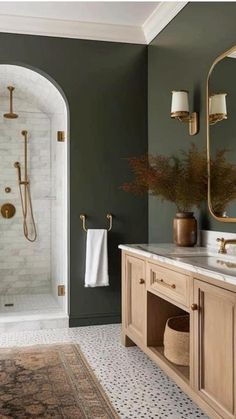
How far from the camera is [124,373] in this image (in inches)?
102

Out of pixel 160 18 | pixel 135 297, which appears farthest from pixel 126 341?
pixel 160 18

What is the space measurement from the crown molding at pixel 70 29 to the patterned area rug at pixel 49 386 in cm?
256

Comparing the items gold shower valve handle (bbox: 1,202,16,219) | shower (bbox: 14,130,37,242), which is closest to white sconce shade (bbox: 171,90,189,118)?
shower (bbox: 14,130,37,242)

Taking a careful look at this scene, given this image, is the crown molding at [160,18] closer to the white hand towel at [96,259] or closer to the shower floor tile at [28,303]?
the white hand towel at [96,259]

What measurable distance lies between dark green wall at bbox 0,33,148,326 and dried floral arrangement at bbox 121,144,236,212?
2.50 feet

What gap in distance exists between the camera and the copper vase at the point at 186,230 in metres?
2.75

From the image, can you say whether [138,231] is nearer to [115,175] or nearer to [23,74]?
[115,175]

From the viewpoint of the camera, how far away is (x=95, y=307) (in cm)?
371

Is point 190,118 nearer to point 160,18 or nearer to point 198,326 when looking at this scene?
point 160,18

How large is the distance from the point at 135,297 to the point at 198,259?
830 millimetres

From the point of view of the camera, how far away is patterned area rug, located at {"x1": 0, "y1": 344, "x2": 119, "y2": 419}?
209cm

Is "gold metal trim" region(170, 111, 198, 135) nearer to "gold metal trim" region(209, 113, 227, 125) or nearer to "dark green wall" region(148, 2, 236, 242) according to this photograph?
"dark green wall" region(148, 2, 236, 242)

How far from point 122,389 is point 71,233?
1.56 meters

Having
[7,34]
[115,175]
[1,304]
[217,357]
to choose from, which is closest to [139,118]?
[115,175]
